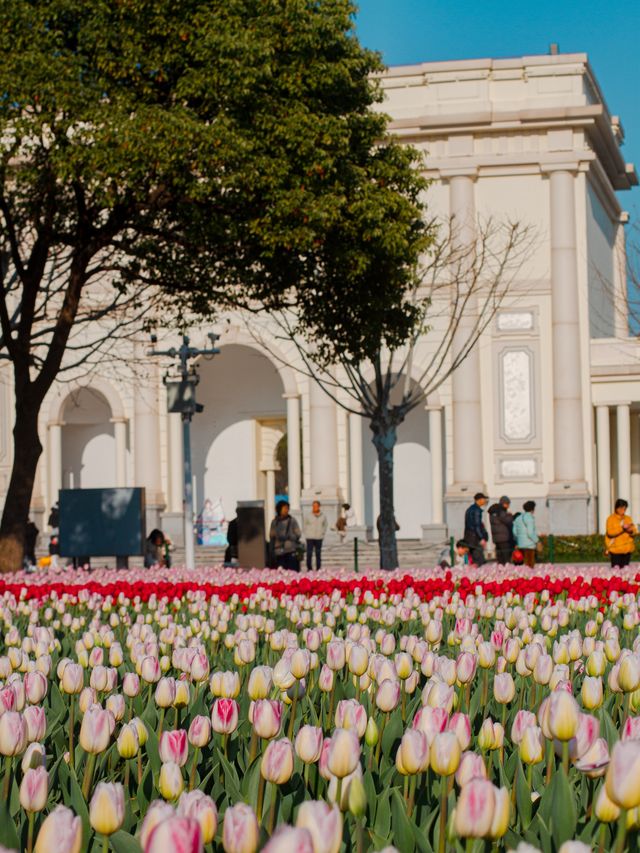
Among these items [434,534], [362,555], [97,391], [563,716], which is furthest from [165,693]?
[97,391]

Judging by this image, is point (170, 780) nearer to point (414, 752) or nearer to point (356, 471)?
point (414, 752)

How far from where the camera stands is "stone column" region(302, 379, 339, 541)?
124 ft

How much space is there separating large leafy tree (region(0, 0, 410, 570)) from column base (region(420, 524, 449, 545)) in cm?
1844

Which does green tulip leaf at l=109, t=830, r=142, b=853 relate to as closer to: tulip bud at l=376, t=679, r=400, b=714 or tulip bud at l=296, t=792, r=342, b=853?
tulip bud at l=296, t=792, r=342, b=853

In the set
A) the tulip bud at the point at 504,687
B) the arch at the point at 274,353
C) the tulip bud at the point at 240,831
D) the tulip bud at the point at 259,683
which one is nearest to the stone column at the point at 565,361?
the arch at the point at 274,353

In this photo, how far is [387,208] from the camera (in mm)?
18000

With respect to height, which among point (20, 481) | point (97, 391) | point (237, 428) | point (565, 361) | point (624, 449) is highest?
point (565, 361)

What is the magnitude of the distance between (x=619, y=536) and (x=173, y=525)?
876 inches

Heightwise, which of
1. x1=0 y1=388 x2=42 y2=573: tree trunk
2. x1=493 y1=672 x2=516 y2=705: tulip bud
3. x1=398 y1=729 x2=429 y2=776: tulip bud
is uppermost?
x1=0 y1=388 x2=42 y2=573: tree trunk

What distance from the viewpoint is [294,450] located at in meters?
38.8

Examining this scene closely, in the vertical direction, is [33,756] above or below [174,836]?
below

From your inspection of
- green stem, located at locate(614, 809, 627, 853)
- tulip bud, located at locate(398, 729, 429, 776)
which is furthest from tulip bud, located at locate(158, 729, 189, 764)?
green stem, located at locate(614, 809, 627, 853)

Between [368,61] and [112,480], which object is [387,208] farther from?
[112,480]

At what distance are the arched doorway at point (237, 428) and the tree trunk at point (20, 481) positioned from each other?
24398 mm
